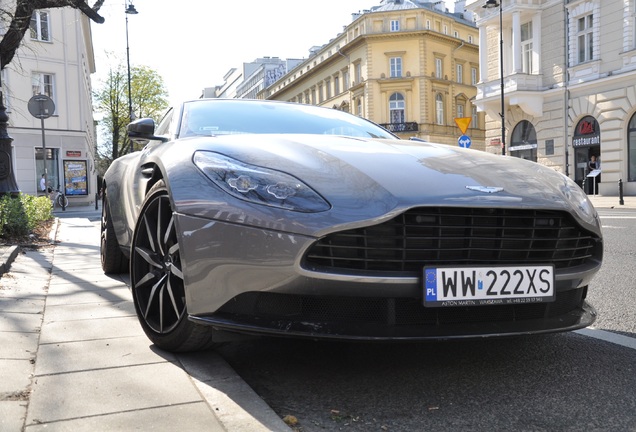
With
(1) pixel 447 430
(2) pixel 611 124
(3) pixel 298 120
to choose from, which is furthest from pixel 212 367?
(2) pixel 611 124

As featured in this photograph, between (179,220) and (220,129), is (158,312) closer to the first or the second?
(179,220)

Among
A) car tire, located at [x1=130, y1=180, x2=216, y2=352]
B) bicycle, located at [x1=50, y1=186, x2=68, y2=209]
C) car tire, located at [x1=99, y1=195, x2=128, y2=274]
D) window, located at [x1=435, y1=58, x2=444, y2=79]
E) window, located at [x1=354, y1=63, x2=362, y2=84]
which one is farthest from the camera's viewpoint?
window, located at [x1=354, y1=63, x2=362, y2=84]

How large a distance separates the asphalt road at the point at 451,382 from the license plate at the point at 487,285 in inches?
12.0

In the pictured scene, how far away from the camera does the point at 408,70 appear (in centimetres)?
4778

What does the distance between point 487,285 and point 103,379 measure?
150 cm

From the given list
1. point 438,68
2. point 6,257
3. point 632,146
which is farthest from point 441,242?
point 438,68

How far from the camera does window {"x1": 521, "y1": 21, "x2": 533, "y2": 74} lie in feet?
86.7

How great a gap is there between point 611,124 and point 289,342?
22.7 meters

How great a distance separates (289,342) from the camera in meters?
3.00

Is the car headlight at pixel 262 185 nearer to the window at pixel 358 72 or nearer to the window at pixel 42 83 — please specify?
the window at pixel 42 83

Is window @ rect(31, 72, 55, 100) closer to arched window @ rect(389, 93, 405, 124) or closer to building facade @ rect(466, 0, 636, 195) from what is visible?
building facade @ rect(466, 0, 636, 195)

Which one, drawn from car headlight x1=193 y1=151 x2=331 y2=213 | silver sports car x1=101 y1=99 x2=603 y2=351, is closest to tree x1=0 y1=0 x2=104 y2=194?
silver sports car x1=101 y1=99 x2=603 y2=351

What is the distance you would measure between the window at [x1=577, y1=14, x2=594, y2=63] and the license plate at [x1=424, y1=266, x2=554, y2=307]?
2389cm

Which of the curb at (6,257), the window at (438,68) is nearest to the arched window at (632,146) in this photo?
the curb at (6,257)
